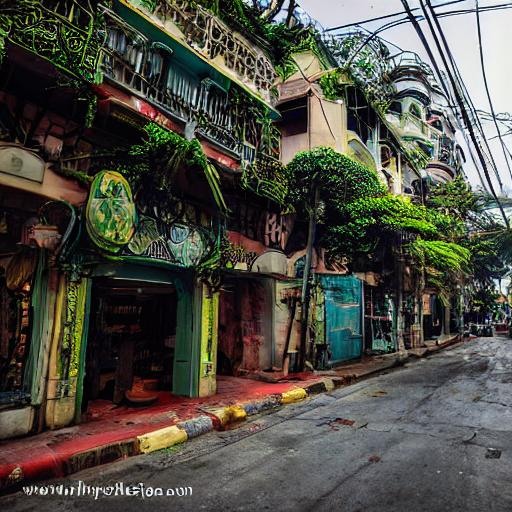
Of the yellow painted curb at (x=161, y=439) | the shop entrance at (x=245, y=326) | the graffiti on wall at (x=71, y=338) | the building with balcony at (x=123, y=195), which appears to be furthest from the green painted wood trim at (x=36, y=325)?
the shop entrance at (x=245, y=326)

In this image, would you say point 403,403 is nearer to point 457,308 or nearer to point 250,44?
point 250,44

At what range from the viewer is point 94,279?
7742 millimetres

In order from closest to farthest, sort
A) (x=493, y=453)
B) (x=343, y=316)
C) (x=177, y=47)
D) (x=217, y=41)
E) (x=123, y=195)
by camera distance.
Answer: (x=493, y=453) < (x=123, y=195) < (x=177, y=47) < (x=217, y=41) < (x=343, y=316)

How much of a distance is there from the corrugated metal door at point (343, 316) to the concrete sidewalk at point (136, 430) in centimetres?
329

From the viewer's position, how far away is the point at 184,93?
31.1ft

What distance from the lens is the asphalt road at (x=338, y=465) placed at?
4.14 m

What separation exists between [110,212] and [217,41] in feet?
20.0

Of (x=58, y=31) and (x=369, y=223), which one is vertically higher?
(x=58, y=31)

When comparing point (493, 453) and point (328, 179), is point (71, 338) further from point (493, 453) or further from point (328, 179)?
point (328, 179)

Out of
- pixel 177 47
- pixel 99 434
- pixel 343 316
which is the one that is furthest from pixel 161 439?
pixel 343 316

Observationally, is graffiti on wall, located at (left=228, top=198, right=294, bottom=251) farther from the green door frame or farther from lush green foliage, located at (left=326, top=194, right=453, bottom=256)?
the green door frame

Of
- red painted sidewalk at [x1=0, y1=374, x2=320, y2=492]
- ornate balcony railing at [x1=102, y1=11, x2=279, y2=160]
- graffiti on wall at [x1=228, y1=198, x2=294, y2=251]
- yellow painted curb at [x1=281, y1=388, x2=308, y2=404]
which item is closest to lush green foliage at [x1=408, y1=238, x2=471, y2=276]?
graffiti on wall at [x1=228, y1=198, x2=294, y2=251]

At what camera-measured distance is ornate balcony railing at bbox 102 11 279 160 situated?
8039 millimetres

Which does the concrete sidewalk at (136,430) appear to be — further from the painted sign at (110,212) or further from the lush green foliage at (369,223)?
the lush green foliage at (369,223)
